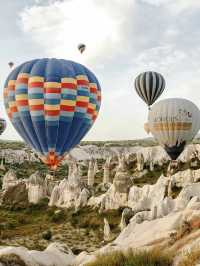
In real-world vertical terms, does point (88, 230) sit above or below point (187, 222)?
below

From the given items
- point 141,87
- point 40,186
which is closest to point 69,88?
point 141,87

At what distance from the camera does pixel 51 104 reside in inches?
1277

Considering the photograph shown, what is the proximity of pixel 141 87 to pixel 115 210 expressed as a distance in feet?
63.4

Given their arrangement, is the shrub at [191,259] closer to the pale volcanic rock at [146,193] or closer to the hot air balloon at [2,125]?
the pale volcanic rock at [146,193]

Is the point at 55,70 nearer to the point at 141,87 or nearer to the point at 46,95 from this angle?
the point at 46,95

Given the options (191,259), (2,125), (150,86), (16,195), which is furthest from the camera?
(2,125)

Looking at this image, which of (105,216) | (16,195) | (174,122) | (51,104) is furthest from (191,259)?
(16,195)

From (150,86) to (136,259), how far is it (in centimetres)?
4951

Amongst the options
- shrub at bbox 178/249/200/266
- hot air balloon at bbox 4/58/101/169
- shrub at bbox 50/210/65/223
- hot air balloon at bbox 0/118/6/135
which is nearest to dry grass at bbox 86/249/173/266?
shrub at bbox 178/249/200/266

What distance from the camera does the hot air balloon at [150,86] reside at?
59.6 meters

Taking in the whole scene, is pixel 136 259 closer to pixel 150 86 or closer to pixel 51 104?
pixel 51 104

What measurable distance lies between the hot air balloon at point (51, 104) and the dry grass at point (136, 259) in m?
21.3

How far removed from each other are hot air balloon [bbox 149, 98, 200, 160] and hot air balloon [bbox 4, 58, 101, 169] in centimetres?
1400

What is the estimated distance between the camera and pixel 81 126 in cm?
3403
